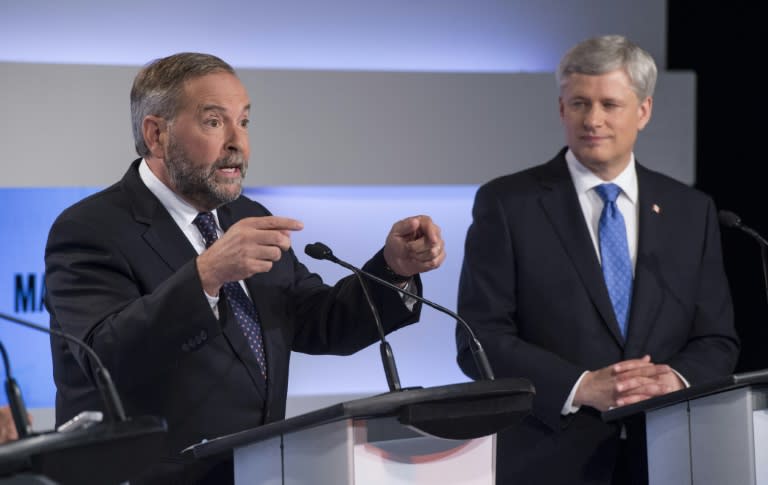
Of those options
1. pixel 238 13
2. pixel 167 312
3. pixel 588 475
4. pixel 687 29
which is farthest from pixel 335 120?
pixel 167 312

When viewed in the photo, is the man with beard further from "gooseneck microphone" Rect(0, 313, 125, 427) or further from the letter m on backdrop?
the letter m on backdrop

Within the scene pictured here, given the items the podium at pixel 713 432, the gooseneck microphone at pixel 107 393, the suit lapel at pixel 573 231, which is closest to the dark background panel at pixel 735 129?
the suit lapel at pixel 573 231

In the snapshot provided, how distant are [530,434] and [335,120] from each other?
1.94m

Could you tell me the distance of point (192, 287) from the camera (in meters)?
2.29

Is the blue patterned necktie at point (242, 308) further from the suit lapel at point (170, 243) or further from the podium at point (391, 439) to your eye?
the podium at point (391, 439)

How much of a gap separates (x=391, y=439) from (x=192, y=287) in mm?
531

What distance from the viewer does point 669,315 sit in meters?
3.28

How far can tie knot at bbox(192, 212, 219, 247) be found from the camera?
2.71 meters

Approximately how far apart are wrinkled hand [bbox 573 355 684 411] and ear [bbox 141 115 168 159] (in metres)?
1.28

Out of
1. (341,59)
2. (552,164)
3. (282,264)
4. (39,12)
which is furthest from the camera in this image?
(341,59)

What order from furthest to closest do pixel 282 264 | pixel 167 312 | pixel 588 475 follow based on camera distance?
pixel 588 475, pixel 282 264, pixel 167 312

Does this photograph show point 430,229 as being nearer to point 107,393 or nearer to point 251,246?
point 251,246

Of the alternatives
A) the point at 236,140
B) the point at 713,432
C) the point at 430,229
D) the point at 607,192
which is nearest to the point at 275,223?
the point at 430,229

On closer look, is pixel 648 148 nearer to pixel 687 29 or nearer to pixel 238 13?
pixel 687 29
